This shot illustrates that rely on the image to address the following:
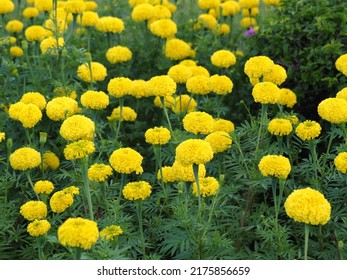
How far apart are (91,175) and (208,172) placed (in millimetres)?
805

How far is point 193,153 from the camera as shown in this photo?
2516 mm

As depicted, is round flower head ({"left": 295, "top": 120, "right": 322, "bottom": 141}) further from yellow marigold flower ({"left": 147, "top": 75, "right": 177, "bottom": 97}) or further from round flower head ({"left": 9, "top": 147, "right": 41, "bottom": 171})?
round flower head ({"left": 9, "top": 147, "right": 41, "bottom": 171})

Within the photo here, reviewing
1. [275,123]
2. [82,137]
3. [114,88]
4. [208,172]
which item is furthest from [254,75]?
[82,137]

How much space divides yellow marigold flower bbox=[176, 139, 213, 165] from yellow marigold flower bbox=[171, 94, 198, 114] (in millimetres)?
1131

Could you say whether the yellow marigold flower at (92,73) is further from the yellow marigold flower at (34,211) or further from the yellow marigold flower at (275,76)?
the yellow marigold flower at (34,211)

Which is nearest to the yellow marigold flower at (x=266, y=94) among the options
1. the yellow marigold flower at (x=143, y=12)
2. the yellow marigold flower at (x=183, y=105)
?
the yellow marigold flower at (x=183, y=105)

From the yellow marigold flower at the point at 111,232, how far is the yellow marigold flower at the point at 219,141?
2.37 feet

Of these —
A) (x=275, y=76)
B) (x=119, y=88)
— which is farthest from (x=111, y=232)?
(x=275, y=76)

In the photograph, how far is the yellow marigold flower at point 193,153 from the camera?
251cm

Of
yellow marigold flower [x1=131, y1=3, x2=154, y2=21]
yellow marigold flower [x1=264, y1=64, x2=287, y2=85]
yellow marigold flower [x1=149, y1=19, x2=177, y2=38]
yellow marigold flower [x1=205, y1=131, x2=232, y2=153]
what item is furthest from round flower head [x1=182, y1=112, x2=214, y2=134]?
yellow marigold flower [x1=131, y1=3, x2=154, y2=21]

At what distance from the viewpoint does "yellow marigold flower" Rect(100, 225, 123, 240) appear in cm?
254

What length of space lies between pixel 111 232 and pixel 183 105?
1463 millimetres
